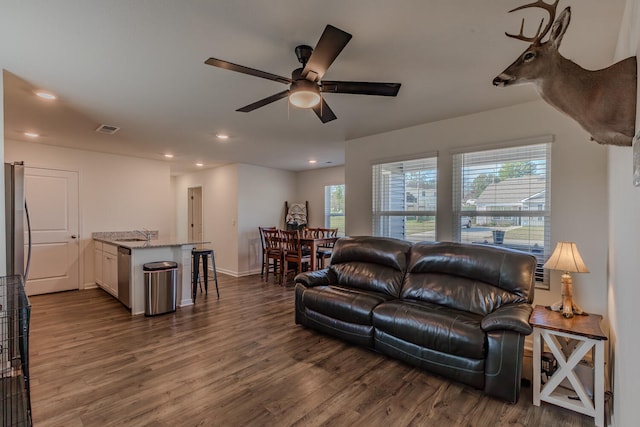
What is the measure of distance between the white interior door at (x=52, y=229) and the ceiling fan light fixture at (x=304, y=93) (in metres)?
5.04

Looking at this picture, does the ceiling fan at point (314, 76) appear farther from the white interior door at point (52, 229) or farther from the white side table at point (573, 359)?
the white interior door at point (52, 229)

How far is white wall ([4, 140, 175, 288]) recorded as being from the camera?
16.4ft

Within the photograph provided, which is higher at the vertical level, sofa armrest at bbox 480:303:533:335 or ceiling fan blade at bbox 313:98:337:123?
ceiling fan blade at bbox 313:98:337:123

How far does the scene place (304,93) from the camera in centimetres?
217

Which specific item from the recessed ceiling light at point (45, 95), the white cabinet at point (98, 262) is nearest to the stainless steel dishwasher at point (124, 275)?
the white cabinet at point (98, 262)

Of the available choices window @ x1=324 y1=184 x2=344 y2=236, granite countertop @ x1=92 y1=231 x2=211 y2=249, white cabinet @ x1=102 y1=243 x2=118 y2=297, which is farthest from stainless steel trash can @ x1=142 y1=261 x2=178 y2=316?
window @ x1=324 y1=184 x2=344 y2=236

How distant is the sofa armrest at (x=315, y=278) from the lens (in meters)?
3.60

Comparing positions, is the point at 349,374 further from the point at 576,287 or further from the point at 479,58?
the point at 479,58

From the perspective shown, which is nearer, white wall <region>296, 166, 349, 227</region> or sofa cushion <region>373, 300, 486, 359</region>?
sofa cushion <region>373, 300, 486, 359</region>

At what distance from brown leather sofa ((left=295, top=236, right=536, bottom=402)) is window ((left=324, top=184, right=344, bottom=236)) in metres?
3.24

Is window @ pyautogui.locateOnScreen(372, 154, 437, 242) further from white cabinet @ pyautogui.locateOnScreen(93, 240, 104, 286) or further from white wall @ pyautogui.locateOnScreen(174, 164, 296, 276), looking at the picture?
white cabinet @ pyautogui.locateOnScreen(93, 240, 104, 286)

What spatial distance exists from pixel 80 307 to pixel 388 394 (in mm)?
4336

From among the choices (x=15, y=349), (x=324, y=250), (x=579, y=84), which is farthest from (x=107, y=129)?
(x=579, y=84)

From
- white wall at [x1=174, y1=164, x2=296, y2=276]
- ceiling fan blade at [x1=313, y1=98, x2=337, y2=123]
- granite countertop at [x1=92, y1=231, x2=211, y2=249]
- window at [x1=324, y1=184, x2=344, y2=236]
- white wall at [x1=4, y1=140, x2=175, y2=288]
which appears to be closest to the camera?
ceiling fan blade at [x1=313, y1=98, x2=337, y2=123]
